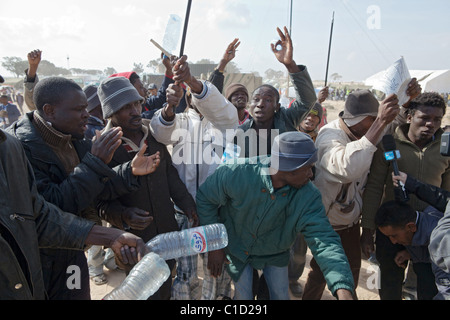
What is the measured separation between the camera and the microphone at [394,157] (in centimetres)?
244

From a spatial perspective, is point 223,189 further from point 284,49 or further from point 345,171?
point 284,49

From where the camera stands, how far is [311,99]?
2869 mm

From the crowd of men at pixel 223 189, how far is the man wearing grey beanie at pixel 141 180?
0.01m

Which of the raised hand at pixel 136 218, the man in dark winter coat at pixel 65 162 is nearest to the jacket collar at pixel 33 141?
the man in dark winter coat at pixel 65 162

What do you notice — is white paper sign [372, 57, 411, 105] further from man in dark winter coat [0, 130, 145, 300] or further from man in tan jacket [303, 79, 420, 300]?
man in dark winter coat [0, 130, 145, 300]

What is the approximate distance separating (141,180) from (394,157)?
2.12 meters

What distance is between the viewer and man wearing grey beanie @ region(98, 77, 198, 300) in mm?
2273

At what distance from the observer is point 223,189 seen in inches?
88.6

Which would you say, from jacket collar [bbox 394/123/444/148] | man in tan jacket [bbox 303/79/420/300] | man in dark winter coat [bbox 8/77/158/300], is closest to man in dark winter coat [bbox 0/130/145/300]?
man in dark winter coat [bbox 8/77/158/300]

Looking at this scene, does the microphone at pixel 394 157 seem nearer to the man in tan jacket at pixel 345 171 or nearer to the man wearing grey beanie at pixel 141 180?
the man in tan jacket at pixel 345 171

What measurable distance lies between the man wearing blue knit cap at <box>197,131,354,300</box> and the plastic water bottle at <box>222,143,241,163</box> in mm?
429

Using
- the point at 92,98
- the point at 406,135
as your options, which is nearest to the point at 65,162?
the point at 92,98

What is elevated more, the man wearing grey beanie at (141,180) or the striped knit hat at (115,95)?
the striped knit hat at (115,95)
